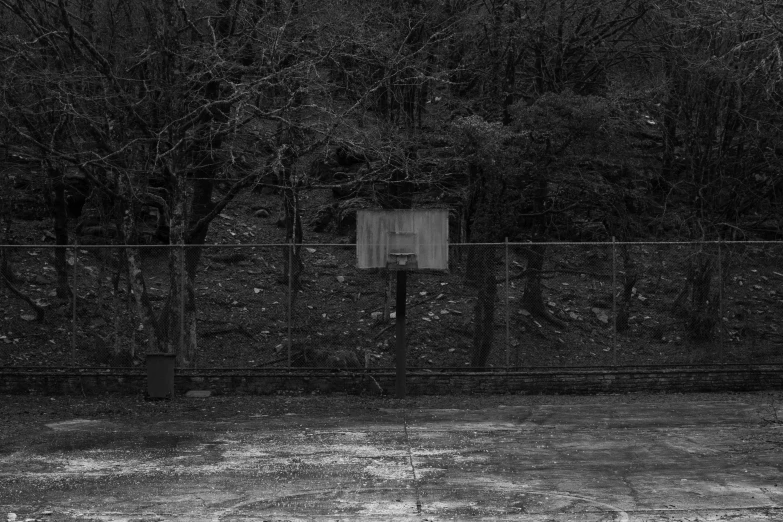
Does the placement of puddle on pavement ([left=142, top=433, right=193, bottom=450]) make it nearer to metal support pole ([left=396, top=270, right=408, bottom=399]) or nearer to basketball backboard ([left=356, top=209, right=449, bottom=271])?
metal support pole ([left=396, top=270, right=408, bottom=399])

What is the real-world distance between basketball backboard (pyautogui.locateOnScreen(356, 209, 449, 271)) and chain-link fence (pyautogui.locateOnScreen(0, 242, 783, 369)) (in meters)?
0.90


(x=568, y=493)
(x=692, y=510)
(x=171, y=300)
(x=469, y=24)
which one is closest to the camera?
(x=692, y=510)

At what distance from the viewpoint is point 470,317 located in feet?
63.8

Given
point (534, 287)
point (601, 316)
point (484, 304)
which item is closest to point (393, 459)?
point (484, 304)

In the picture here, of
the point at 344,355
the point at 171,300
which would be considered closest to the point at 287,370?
the point at 344,355

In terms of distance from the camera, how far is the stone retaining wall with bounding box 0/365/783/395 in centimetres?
1830

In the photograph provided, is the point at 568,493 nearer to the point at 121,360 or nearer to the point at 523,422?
the point at 523,422

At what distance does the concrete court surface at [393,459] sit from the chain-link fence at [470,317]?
1.44 m

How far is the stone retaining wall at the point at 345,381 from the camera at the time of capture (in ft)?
60.0

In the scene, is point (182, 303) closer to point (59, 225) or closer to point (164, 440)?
point (164, 440)

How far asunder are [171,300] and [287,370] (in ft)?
8.91

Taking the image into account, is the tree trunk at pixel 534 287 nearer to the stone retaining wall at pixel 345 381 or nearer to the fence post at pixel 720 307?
the stone retaining wall at pixel 345 381

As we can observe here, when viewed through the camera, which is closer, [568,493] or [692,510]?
[692,510]

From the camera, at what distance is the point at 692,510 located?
9.84 m
